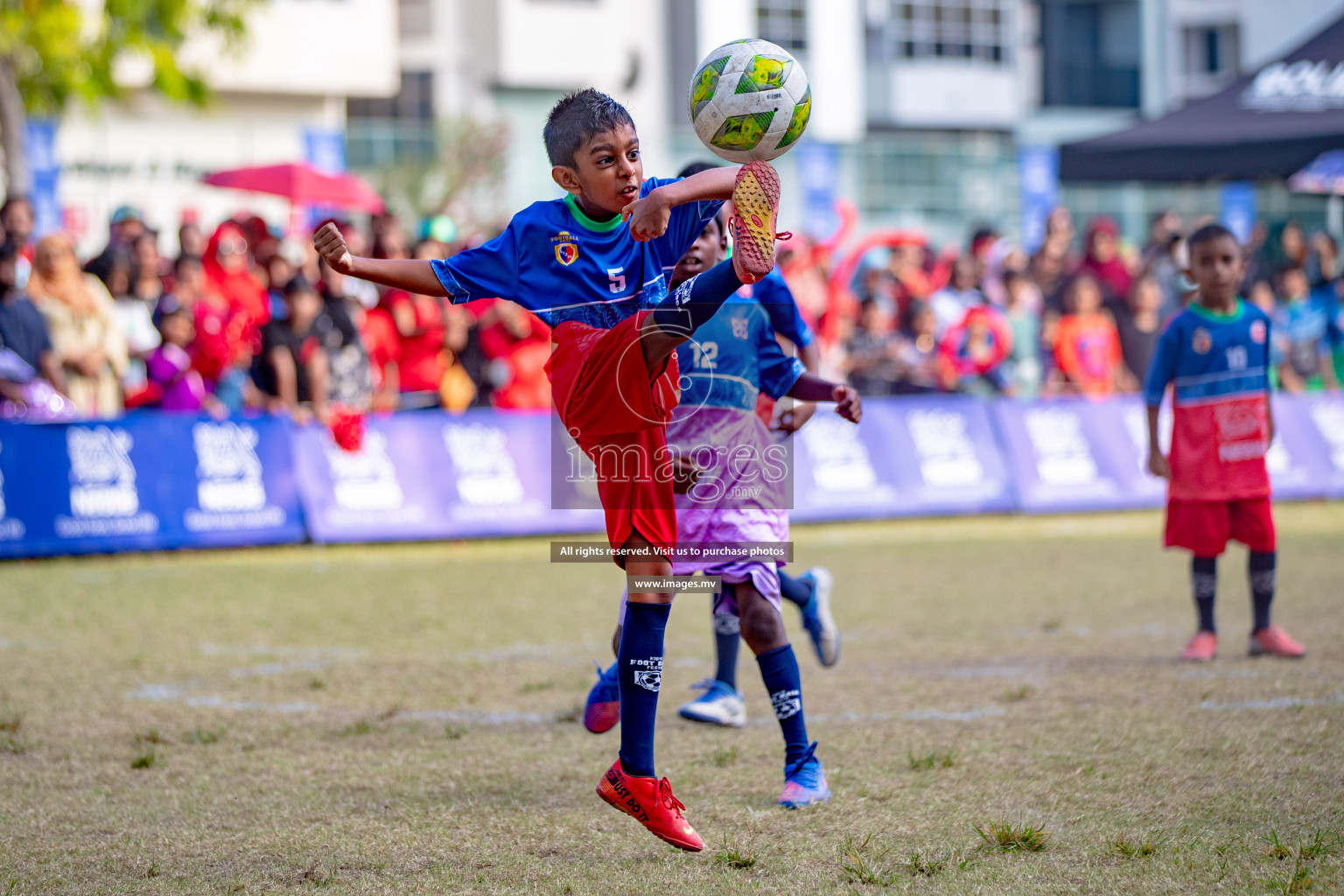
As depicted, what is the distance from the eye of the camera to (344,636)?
7973 millimetres

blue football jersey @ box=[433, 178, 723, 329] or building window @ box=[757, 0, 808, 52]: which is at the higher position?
building window @ box=[757, 0, 808, 52]

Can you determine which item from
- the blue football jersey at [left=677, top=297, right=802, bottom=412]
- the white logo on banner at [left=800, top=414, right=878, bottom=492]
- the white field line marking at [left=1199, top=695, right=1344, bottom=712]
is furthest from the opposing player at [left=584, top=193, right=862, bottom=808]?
the white logo on banner at [left=800, top=414, right=878, bottom=492]

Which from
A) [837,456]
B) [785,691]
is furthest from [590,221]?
[837,456]

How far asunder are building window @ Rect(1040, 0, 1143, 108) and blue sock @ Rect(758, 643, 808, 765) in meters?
45.5

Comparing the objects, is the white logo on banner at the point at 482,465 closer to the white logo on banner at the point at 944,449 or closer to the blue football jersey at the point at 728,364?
the white logo on banner at the point at 944,449

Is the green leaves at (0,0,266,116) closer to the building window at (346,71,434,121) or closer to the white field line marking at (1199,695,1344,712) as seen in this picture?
the white field line marking at (1199,695,1344,712)

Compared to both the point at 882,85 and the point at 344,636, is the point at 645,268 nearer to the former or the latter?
the point at 344,636

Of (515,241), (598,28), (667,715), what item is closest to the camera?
(515,241)

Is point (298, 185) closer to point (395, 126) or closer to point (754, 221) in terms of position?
point (754, 221)

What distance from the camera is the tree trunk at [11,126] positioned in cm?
1712

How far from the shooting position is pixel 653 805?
13.6ft

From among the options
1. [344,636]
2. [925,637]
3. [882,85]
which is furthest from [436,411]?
[882,85]

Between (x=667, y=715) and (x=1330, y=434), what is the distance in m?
10.7

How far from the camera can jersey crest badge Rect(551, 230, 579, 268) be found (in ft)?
14.2
